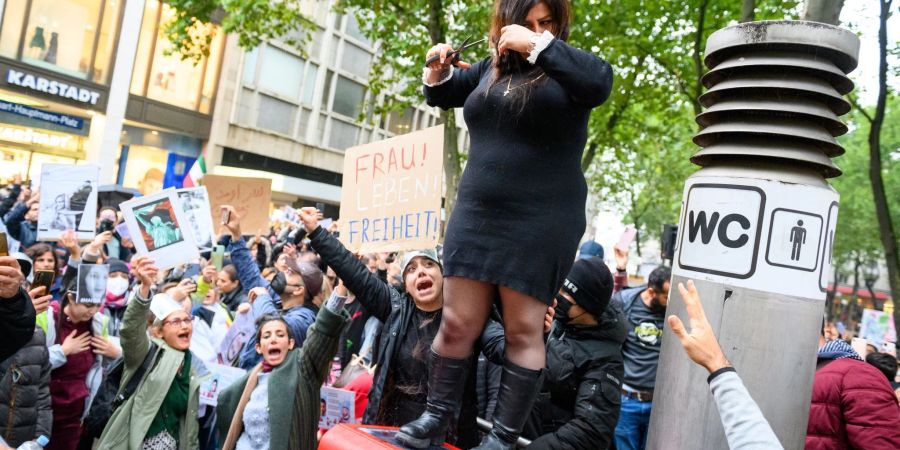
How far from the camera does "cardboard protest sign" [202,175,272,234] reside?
892cm

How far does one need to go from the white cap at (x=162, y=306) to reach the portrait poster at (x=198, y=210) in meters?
1.77

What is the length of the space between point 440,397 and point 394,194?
183cm

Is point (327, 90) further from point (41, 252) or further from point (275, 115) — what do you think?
point (41, 252)

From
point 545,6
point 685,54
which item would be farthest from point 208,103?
point 545,6

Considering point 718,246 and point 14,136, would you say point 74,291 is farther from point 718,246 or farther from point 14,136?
point 14,136

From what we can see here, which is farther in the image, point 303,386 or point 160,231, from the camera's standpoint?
point 160,231

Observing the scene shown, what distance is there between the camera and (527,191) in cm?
239

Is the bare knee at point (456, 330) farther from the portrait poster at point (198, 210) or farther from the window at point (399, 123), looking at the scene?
the window at point (399, 123)

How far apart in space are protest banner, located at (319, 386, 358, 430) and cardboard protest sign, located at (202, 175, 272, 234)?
467cm

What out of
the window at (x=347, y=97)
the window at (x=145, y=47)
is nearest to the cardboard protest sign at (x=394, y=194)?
the window at (x=145, y=47)

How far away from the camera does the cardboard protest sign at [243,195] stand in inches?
351

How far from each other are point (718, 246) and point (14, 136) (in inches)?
781

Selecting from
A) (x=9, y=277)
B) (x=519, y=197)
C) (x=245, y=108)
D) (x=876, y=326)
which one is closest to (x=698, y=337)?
(x=519, y=197)

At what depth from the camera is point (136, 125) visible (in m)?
22.1
